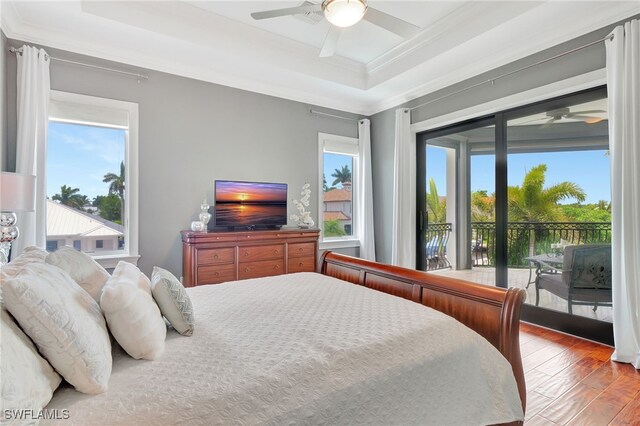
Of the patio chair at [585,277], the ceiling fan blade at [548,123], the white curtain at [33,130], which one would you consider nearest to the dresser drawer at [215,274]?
the white curtain at [33,130]

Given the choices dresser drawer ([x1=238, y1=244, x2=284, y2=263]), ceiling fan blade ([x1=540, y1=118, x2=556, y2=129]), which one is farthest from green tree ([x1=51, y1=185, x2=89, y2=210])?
ceiling fan blade ([x1=540, y1=118, x2=556, y2=129])

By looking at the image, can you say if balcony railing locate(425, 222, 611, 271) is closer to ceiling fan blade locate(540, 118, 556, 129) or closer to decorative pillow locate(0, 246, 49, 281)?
ceiling fan blade locate(540, 118, 556, 129)

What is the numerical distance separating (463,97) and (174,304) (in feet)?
12.7

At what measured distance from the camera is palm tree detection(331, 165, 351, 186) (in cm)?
498

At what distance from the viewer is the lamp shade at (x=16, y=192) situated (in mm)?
1989

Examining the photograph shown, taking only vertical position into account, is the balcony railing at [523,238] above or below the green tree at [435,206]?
below

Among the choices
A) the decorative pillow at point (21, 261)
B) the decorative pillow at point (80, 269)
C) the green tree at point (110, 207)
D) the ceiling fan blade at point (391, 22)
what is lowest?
the decorative pillow at point (80, 269)

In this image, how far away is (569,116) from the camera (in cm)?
305

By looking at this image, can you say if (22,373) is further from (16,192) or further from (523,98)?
(523,98)

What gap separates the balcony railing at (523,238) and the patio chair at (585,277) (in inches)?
3.7

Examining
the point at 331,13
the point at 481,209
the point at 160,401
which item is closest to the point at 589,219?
the point at 481,209

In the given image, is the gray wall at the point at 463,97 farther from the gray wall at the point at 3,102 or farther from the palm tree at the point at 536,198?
the gray wall at the point at 3,102

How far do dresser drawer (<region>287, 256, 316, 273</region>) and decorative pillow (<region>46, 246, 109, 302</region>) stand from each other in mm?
2514

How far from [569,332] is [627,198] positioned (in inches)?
53.6
